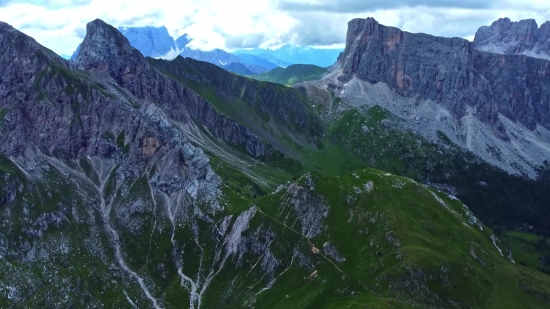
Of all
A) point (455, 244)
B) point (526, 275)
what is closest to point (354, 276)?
point (455, 244)

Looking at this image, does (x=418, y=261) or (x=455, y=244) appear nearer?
(x=418, y=261)

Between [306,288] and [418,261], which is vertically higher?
[418,261]

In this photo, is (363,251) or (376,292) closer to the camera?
(376,292)

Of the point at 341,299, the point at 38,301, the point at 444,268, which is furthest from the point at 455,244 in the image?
the point at 38,301

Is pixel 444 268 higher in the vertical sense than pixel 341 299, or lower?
higher

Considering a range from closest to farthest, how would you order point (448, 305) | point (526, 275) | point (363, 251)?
point (448, 305), point (526, 275), point (363, 251)

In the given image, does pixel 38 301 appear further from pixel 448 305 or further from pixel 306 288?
pixel 448 305

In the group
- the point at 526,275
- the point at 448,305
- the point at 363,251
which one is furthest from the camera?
the point at 363,251

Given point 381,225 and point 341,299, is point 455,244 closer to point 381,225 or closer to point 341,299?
point 381,225

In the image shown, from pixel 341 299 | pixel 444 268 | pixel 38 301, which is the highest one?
pixel 444 268
